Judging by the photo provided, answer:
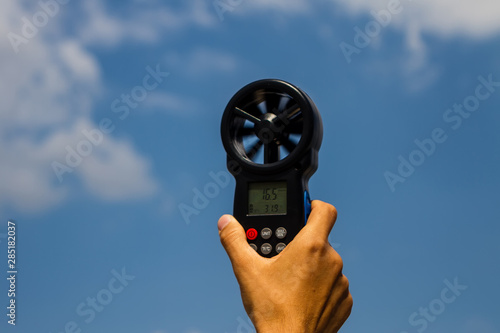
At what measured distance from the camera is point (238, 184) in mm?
3857

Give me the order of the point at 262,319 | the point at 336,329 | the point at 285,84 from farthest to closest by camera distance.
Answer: the point at 285,84
the point at 336,329
the point at 262,319

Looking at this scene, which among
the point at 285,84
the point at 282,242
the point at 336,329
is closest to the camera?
the point at 336,329

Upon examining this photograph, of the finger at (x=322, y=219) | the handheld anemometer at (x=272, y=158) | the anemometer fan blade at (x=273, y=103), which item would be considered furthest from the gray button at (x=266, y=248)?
the anemometer fan blade at (x=273, y=103)

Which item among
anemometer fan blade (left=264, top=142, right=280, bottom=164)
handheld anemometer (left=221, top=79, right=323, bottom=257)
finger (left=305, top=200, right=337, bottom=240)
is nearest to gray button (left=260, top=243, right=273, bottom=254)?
handheld anemometer (left=221, top=79, right=323, bottom=257)

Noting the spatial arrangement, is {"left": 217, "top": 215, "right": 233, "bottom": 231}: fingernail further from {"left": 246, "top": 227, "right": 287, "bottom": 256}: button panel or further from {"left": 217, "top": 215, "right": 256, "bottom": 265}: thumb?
{"left": 246, "top": 227, "right": 287, "bottom": 256}: button panel

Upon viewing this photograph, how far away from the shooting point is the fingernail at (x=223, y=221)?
11.4 ft

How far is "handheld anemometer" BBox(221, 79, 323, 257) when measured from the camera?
3.65 meters

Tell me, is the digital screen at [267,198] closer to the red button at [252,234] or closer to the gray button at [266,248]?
the red button at [252,234]

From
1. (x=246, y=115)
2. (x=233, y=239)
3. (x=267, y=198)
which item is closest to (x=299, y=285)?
(x=233, y=239)

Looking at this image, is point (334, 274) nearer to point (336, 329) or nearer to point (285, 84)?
point (336, 329)

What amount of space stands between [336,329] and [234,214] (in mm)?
1072

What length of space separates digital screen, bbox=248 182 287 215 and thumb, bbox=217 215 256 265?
286 mm

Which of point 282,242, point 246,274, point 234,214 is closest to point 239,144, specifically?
point 234,214

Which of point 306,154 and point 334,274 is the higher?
point 306,154
